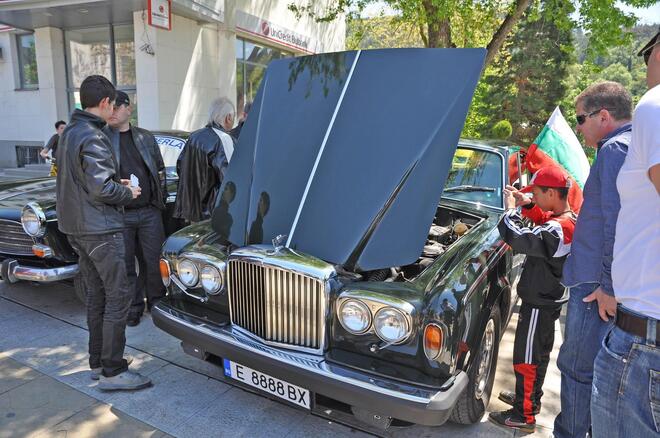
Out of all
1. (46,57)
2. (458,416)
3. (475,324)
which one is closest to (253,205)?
(475,324)

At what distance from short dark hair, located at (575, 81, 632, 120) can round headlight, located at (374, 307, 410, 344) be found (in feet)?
4.80

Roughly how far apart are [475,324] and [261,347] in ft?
3.86

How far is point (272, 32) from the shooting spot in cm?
1419

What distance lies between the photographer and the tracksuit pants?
2830mm

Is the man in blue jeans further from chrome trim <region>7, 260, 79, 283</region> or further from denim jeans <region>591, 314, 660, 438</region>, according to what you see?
chrome trim <region>7, 260, 79, 283</region>

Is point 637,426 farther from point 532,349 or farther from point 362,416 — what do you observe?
point 532,349

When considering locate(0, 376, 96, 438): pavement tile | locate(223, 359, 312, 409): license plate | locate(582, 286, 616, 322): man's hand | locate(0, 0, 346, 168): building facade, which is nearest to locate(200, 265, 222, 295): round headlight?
locate(223, 359, 312, 409): license plate

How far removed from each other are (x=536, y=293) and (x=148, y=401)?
2.65 metres

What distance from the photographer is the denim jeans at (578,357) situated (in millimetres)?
2256

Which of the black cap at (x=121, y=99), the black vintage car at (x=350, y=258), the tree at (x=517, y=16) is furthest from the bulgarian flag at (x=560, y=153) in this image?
the tree at (x=517, y=16)

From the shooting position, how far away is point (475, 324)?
248cm

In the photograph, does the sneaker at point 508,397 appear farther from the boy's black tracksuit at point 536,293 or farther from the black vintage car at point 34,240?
the black vintage car at point 34,240

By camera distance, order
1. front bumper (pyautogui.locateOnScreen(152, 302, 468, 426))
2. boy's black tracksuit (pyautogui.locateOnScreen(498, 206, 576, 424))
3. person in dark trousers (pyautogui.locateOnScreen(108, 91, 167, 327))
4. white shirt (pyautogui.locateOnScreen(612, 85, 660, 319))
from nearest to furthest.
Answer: white shirt (pyautogui.locateOnScreen(612, 85, 660, 319)) < front bumper (pyautogui.locateOnScreen(152, 302, 468, 426)) < boy's black tracksuit (pyautogui.locateOnScreen(498, 206, 576, 424)) < person in dark trousers (pyautogui.locateOnScreen(108, 91, 167, 327))

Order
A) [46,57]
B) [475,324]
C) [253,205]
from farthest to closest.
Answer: [46,57] → [253,205] → [475,324]
